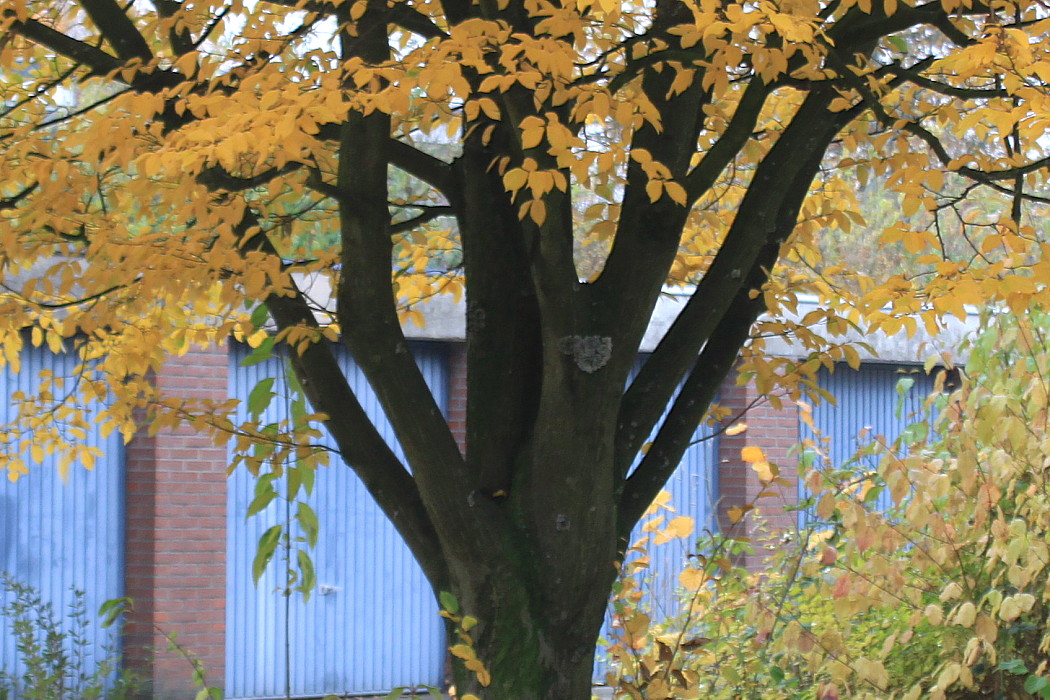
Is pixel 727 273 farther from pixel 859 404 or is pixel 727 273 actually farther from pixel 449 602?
pixel 859 404

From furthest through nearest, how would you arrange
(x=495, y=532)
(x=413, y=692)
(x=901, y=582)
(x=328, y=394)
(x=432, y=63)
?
(x=901, y=582) → (x=328, y=394) → (x=495, y=532) → (x=413, y=692) → (x=432, y=63)

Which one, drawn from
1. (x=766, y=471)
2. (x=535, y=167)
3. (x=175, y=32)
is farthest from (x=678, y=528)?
(x=175, y=32)

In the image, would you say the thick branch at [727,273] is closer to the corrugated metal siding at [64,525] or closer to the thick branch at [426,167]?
the thick branch at [426,167]

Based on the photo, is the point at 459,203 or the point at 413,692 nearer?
the point at 413,692

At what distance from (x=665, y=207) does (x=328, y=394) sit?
1184mm

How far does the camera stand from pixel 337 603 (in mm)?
9172

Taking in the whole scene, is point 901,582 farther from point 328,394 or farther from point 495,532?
point 328,394

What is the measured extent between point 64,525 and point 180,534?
2.79ft

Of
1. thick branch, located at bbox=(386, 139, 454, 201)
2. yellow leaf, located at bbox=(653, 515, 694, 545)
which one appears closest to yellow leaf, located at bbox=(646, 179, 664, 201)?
thick branch, located at bbox=(386, 139, 454, 201)

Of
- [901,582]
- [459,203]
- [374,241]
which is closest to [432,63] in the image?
[374,241]

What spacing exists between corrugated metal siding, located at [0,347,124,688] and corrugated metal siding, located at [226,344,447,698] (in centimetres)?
85

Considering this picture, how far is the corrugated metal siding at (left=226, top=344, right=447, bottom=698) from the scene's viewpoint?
8.76m

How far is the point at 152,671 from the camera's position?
312 inches

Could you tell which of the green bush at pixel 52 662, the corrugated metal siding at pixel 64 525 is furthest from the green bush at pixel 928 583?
the corrugated metal siding at pixel 64 525
